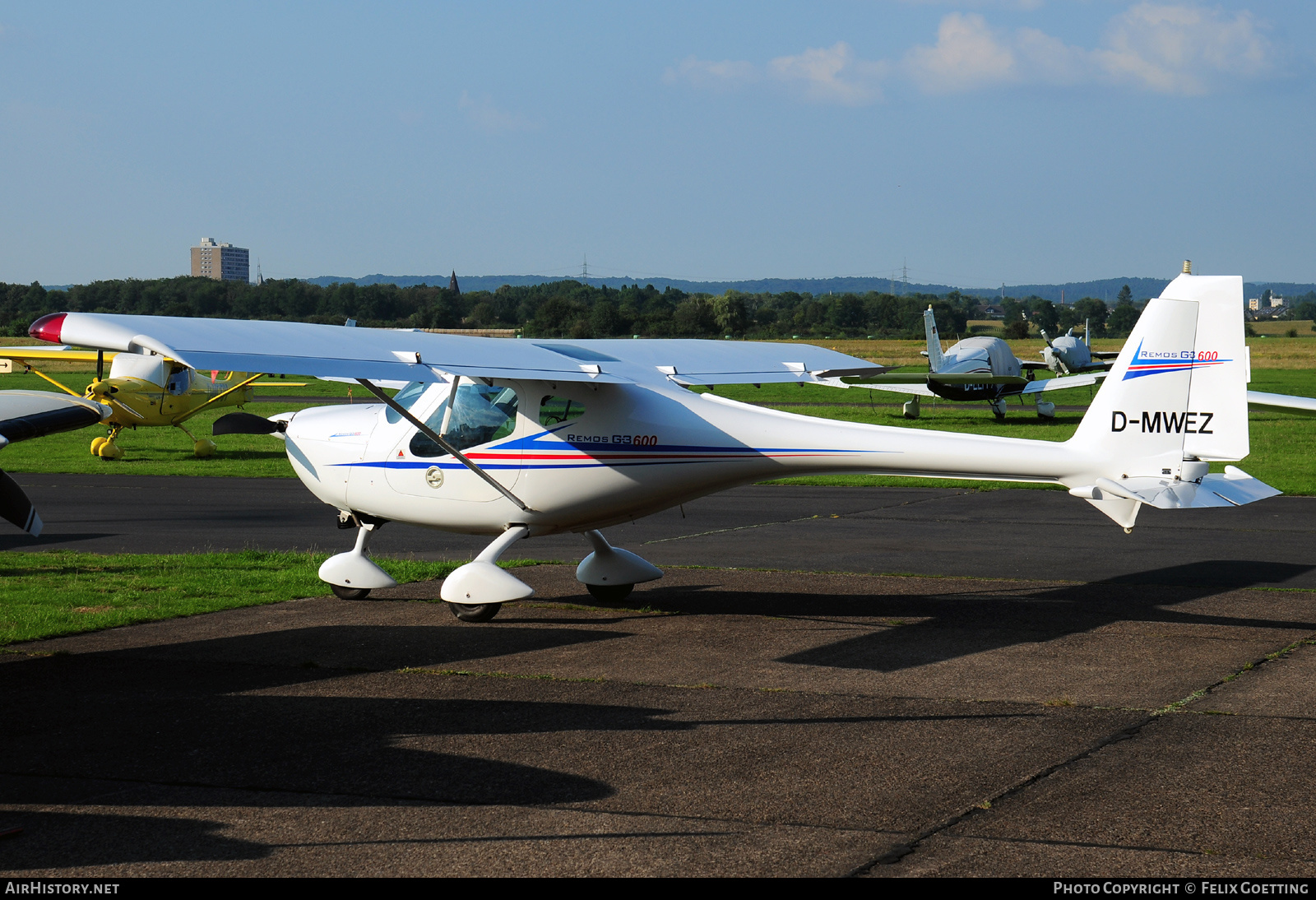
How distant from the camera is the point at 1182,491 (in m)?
9.20

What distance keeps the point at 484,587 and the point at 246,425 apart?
3.19 metres

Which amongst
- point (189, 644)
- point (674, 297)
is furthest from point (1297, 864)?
point (674, 297)

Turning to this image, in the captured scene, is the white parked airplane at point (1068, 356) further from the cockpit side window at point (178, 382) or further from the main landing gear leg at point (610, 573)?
the main landing gear leg at point (610, 573)

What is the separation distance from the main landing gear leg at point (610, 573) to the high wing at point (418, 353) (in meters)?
1.80

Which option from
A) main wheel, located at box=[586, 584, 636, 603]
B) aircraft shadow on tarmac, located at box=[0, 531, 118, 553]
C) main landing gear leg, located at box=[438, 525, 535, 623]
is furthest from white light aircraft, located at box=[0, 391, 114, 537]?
aircraft shadow on tarmac, located at box=[0, 531, 118, 553]

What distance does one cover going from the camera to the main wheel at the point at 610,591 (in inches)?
466

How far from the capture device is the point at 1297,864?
508 cm

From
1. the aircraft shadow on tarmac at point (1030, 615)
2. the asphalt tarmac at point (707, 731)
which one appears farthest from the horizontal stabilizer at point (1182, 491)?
the aircraft shadow on tarmac at point (1030, 615)

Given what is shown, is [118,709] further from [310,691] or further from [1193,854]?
[1193,854]

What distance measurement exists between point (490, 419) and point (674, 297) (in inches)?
5362

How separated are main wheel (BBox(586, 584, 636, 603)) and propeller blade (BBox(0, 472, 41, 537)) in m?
4.89

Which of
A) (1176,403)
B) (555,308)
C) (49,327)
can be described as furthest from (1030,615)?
(555,308)

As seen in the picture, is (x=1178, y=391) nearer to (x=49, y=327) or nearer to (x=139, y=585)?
(x=49, y=327)
